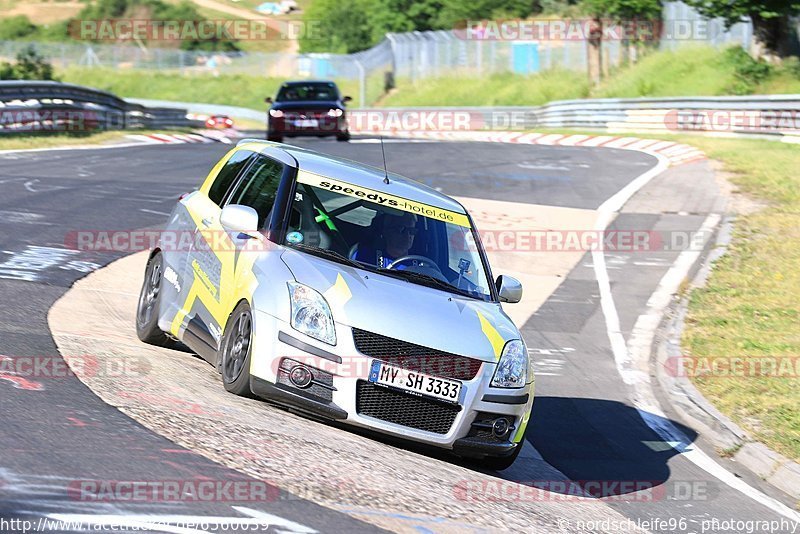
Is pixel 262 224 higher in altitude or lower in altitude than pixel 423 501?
higher

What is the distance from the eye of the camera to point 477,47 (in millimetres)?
60094

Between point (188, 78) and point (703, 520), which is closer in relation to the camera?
point (703, 520)

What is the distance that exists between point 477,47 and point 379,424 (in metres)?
54.5

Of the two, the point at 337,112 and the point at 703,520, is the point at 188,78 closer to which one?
the point at 337,112

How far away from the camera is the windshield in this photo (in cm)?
789

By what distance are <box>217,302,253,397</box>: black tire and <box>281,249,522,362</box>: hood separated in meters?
0.42

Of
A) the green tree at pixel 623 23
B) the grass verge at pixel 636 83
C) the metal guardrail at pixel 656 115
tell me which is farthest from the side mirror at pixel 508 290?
the green tree at pixel 623 23

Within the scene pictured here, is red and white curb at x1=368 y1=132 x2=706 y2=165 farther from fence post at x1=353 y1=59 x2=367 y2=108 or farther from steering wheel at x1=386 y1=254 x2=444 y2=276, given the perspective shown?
fence post at x1=353 y1=59 x2=367 y2=108

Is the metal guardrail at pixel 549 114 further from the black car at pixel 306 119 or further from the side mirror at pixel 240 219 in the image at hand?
the side mirror at pixel 240 219

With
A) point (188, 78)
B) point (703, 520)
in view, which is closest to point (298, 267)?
point (703, 520)

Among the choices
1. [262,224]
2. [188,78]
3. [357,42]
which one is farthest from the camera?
[357,42]

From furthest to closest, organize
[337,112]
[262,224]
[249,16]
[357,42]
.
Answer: [249,16]
[357,42]
[337,112]
[262,224]

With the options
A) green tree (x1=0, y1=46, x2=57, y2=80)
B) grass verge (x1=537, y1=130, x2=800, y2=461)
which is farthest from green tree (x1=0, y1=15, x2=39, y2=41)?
grass verge (x1=537, y1=130, x2=800, y2=461)

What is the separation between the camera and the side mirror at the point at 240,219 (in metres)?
7.76
